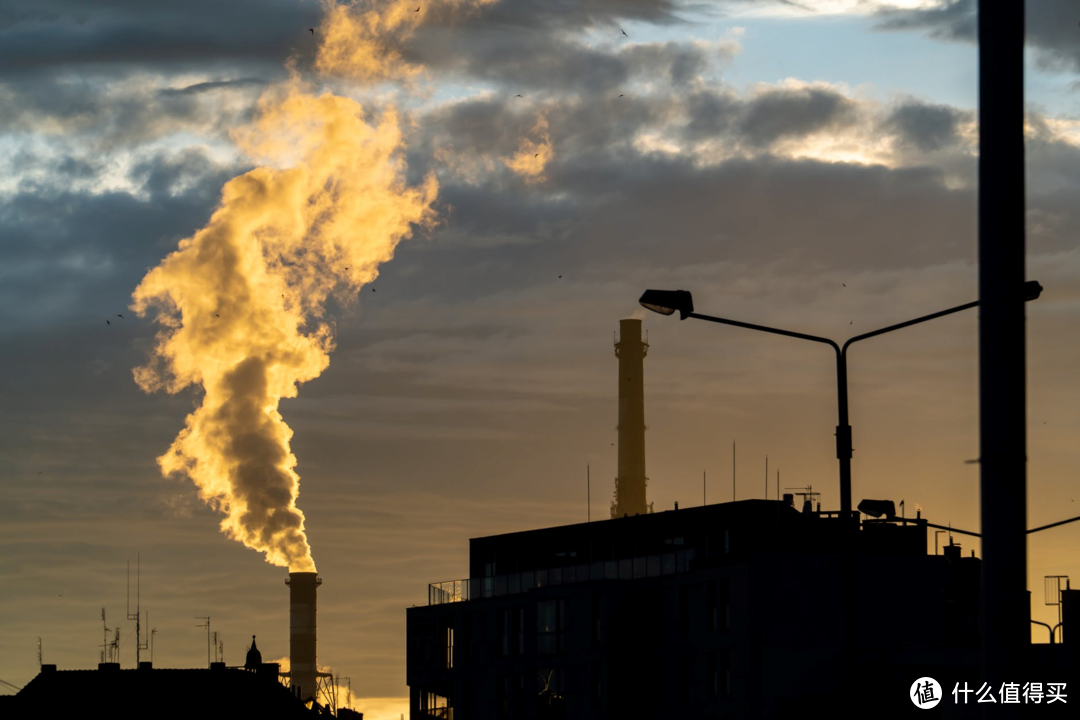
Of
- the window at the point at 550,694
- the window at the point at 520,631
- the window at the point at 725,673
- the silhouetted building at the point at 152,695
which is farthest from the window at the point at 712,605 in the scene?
the silhouetted building at the point at 152,695

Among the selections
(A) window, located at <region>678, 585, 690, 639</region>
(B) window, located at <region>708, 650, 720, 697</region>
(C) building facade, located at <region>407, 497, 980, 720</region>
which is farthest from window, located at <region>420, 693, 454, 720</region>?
(B) window, located at <region>708, 650, 720, 697</region>

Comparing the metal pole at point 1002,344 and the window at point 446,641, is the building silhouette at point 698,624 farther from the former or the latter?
the metal pole at point 1002,344

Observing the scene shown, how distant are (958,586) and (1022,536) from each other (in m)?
24.5

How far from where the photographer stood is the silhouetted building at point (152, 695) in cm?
10562

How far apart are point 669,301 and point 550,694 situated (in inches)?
2192

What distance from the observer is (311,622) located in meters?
138

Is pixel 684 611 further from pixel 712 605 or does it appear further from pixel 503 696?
pixel 503 696

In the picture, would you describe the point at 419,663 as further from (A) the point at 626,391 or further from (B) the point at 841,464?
(B) the point at 841,464

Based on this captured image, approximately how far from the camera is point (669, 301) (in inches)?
1011

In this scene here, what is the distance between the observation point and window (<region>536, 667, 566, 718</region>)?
78000 mm

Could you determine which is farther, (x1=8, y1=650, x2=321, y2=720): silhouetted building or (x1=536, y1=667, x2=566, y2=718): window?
(x1=8, y1=650, x2=321, y2=720): silhouetted building

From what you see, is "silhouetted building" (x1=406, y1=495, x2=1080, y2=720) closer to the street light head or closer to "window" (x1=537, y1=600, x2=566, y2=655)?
"window" (x1=537, y1=600, x2=566, y2=655)

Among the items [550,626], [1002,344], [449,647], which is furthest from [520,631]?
[1002,344]

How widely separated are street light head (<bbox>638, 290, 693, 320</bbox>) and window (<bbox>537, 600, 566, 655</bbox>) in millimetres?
55058
